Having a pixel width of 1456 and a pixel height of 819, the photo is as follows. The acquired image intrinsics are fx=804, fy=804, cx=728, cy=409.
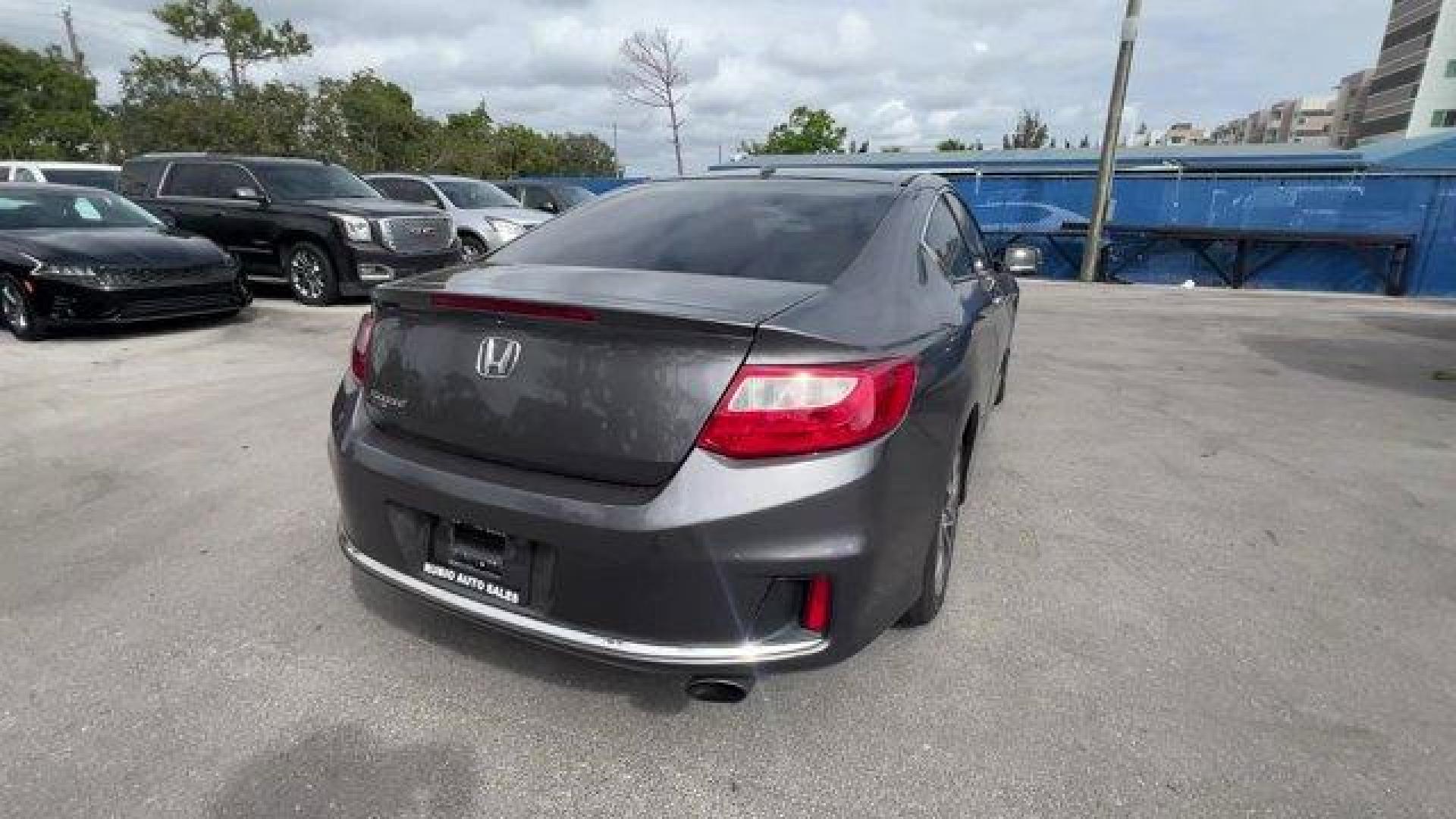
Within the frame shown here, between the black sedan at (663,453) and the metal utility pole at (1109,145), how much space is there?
15.9m

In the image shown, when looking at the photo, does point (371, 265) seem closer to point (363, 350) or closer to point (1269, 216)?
point (363, 350)

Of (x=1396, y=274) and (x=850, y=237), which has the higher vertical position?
(x=850, y=237)

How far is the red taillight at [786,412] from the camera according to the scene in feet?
6.25

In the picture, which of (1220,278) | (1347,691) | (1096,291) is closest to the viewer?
(1347,691)

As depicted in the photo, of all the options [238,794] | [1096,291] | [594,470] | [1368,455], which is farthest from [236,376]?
[1096,291]

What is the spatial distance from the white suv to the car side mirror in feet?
47.6

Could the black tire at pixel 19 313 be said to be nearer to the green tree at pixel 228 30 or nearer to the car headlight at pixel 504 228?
the car headlight at pixel 504 228

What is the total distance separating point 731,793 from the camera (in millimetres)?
2055

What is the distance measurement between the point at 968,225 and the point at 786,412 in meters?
2.72

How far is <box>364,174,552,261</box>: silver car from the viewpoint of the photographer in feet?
40.6

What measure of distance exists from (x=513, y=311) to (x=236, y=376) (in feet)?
17.4

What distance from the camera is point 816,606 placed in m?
1.98

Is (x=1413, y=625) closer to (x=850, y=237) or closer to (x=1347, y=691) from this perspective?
(x=1347, y=691)

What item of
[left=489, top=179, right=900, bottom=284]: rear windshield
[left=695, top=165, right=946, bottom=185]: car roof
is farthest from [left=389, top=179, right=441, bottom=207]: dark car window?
[left=489, top=179, right=900, bottom=284]: rear windshield
